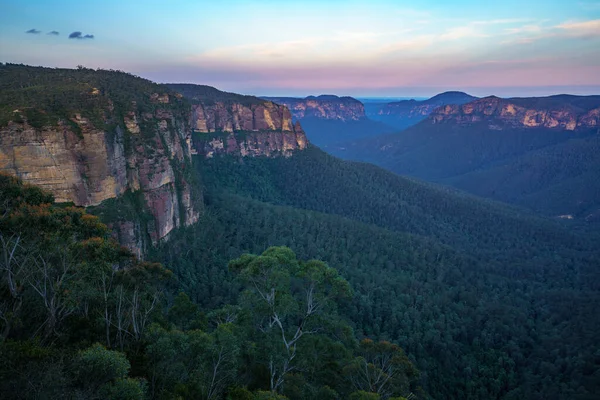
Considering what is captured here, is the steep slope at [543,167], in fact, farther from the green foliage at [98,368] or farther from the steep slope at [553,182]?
the green foliage at [98,368]

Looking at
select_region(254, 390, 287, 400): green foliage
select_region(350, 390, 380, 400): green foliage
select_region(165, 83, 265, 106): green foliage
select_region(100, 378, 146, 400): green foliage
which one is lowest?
select_region(350, 390, 380, 400): green foliage

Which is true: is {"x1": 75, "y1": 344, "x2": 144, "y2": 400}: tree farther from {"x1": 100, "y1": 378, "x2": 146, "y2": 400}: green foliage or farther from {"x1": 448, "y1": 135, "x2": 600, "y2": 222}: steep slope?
{"x1": 448, "y1": 135, "x2": 600, "y2": 222}: steep slope

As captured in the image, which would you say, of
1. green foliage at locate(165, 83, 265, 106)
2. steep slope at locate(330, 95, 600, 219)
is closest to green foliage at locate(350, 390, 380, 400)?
green foliage at locate(165, 83, 265, 106)

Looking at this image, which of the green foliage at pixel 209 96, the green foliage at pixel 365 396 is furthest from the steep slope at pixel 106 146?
the green foliage at pixel 209 96

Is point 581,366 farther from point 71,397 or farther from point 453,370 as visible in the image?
point 71,397

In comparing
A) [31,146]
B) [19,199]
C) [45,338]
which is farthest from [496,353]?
[31,146]
